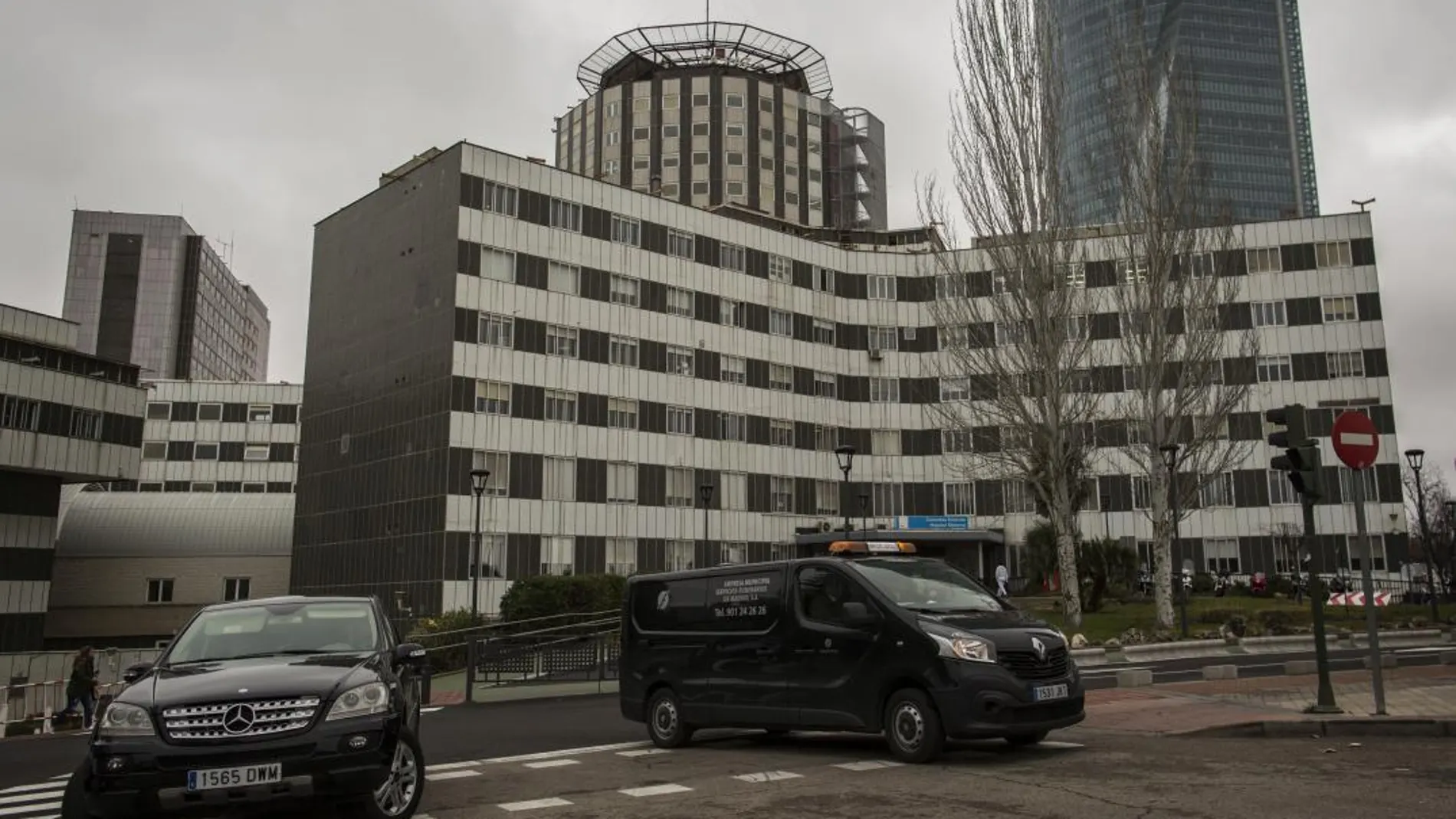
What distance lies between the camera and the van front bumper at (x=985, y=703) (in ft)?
30.5

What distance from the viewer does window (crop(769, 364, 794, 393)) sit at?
182ft

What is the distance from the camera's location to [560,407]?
4688 cm

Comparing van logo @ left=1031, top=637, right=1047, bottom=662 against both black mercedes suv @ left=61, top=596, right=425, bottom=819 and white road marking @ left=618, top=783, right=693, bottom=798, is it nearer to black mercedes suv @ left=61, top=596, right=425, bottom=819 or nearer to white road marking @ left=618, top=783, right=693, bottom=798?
white road marking @ left=618, top=783, right=693, bottom=798

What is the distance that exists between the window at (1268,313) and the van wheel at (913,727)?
5285 cm

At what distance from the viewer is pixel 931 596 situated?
10.5 m

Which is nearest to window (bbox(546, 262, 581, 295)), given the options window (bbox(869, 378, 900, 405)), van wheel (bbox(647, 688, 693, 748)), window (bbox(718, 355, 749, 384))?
window (bbox(718, 355, 749, 384))

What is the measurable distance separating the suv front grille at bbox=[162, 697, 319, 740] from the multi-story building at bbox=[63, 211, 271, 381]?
123 m

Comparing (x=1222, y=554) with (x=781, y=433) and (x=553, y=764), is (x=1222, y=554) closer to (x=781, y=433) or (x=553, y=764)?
(x=781, y=433)

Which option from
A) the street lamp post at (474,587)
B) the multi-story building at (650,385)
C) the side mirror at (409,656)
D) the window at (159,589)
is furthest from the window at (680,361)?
the side mirror at (409,656)

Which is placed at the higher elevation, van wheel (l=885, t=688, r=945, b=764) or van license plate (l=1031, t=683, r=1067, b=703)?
van license plate (l=1031, t=683, r=1067, b=703)

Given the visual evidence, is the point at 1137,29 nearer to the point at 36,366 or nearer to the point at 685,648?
the point at 685,648

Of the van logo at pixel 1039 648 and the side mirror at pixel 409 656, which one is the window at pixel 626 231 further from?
the side mirror at pixel 409 656

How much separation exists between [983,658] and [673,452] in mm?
41325

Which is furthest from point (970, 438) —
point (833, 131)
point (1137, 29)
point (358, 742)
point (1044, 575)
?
point (833, 131)
